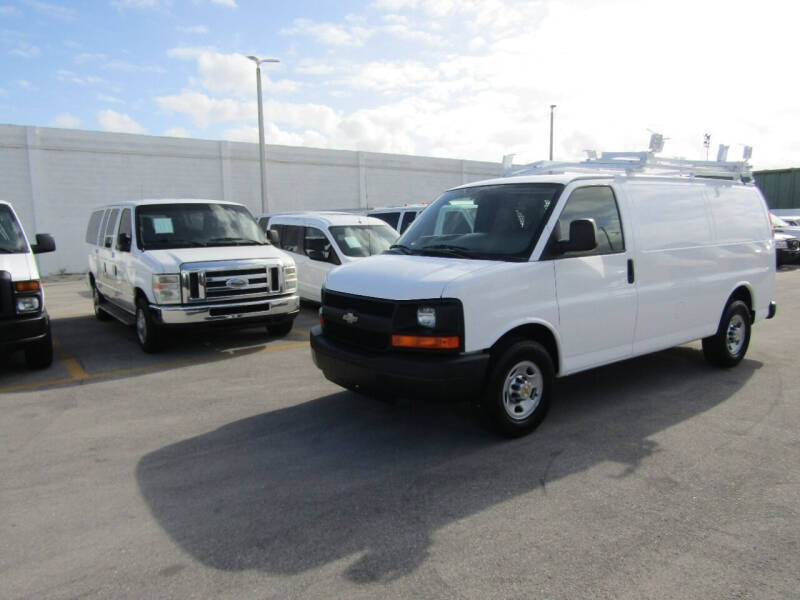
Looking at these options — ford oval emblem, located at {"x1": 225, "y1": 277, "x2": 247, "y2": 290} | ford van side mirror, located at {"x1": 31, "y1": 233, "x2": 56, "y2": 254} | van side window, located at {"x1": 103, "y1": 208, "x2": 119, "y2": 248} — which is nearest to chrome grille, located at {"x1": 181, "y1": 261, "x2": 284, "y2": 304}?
ford oval emblem, located at {"x1": 225, "y1": 277, "x2": 247, "y2": 290}

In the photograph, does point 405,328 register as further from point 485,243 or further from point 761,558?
point 761,558

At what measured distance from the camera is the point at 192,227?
9.12 metres

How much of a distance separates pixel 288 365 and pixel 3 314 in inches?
124

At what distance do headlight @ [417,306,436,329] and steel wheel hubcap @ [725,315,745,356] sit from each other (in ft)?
14.0

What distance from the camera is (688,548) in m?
3.31

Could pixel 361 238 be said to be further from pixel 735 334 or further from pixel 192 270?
pixel 735 334

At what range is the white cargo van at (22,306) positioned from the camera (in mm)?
6656

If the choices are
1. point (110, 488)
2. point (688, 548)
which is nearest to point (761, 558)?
point (688, 548)

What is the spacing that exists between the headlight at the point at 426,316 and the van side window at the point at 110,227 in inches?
285

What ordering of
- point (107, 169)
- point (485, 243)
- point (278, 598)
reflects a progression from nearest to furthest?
point (278, 598) → point (485, 243) → point (107, 169)

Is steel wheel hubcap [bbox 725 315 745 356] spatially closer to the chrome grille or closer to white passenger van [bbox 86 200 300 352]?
white passenger van [bbox 86 200 300 352]

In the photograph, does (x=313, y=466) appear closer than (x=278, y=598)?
No

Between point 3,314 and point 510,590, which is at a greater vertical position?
point 3,314

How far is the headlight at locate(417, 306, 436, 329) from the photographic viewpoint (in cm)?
443
